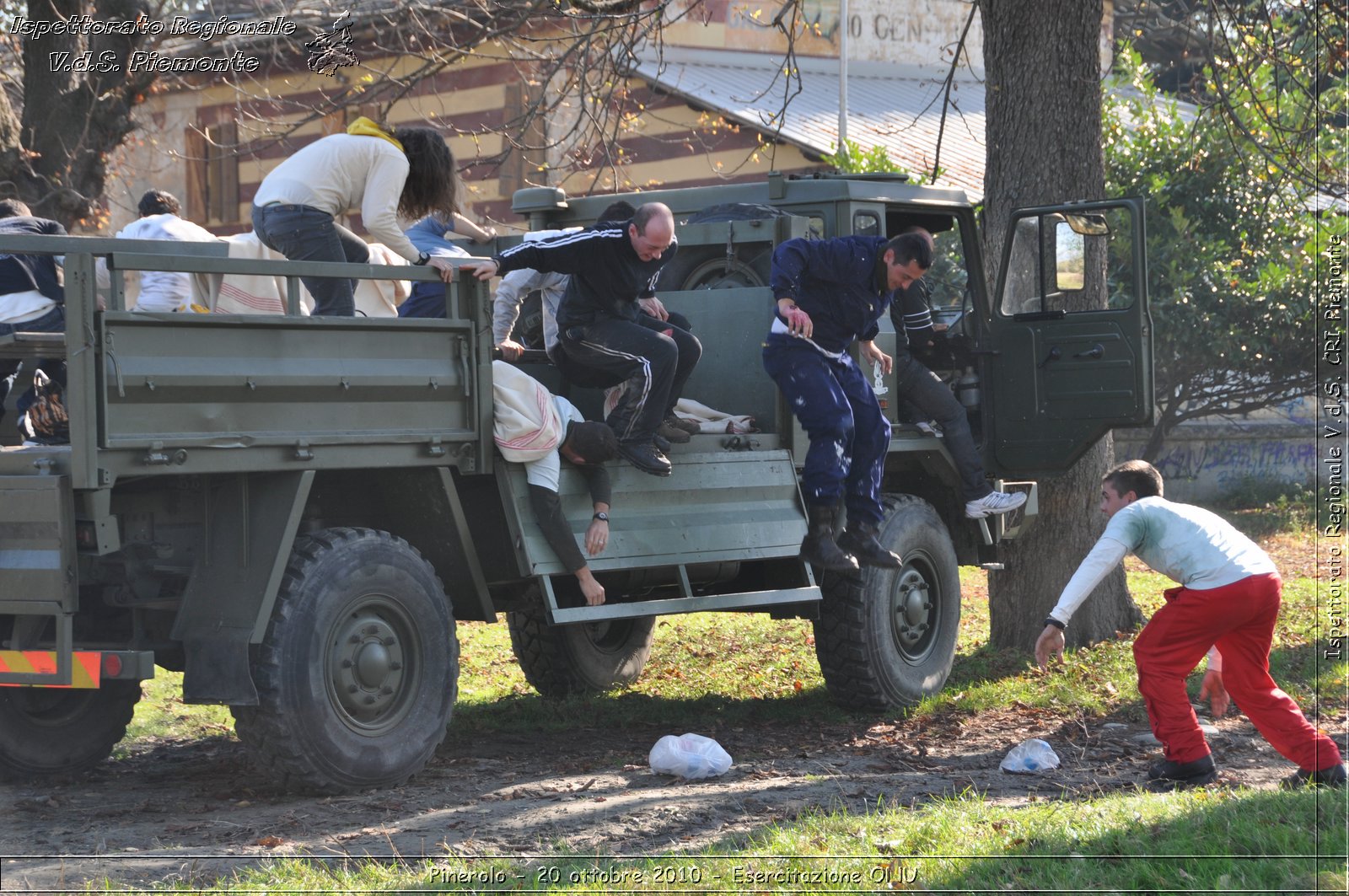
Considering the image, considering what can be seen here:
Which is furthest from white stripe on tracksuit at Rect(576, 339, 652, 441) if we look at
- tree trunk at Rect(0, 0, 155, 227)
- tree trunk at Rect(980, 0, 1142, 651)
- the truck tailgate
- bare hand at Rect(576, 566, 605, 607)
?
tree trunk at Rect(0, 0, 155, 227)

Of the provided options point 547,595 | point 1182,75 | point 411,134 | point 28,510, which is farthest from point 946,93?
point 1182,75

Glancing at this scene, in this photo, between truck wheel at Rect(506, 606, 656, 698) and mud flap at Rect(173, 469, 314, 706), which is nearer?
mud flap at Rect(173, 469, 314, 706)

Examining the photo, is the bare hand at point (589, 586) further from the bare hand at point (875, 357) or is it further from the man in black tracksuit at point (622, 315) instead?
the bare hand at point (875, 357)

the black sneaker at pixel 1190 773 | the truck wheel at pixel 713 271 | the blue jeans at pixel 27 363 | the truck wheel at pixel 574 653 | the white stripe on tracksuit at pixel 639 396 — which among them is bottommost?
the truck wheel at pixel 574 653

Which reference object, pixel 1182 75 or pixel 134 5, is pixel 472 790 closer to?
pixel 134 5

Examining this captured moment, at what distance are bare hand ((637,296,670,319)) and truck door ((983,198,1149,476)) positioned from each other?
2223 millimetres

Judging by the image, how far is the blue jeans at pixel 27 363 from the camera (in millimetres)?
6465

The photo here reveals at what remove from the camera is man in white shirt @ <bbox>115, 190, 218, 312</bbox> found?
6.59m

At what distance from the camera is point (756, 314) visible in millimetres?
7840

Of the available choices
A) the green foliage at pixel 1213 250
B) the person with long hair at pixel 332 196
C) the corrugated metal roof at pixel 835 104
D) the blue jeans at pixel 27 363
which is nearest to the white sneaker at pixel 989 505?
the person with long hair at pixel 332 196

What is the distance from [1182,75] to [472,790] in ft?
96.2

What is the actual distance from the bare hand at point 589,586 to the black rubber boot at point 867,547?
1.55 m

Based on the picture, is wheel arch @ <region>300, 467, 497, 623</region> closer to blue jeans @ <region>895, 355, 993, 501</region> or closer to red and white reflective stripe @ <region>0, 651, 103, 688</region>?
red and white reflective stripe @ <region>0, 651, 103, 688</region>

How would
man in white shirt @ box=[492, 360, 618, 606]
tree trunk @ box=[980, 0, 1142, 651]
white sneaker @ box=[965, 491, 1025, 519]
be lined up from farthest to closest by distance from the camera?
tree trunk @ box=[980, 0, 1142, 651]
white sneaker @ box=[965, 491, 1025, 519]
man in white shirt @ box=[492, 360, 618, 606]
